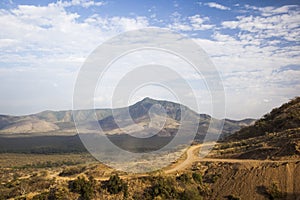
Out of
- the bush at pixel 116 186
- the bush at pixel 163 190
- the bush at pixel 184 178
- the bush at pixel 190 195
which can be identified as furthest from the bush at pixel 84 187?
the bush at pixel 184 178

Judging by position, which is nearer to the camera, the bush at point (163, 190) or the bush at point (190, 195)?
the bush at point (190, 195)

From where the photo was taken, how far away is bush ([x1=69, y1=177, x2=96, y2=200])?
81.1 ft

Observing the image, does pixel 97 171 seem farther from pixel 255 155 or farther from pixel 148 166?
pixel 255 155

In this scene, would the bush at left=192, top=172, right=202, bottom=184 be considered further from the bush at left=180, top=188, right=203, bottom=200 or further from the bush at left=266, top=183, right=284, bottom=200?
the bush at left=266, top=183, right=284, bottom=200

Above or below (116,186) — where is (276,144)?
above

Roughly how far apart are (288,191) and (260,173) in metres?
3.14

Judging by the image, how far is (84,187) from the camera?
25062 mm

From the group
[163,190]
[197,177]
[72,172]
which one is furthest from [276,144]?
[72,172]

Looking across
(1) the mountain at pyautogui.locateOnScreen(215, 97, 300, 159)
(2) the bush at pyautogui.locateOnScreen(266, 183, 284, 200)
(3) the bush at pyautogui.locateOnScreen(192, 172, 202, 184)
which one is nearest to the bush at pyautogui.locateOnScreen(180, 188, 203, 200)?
(3) the bush at pyautogui.locateOnScreen(192, 172, 202, 184)

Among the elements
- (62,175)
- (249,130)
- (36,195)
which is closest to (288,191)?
(36,195)

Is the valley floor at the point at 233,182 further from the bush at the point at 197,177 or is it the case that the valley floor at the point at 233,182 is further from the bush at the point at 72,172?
the bush at the point at 72,172

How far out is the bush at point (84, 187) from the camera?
2470cm

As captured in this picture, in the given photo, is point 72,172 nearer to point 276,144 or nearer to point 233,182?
point 233,182

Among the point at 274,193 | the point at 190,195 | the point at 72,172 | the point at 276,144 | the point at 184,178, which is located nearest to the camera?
the point at 274,193
